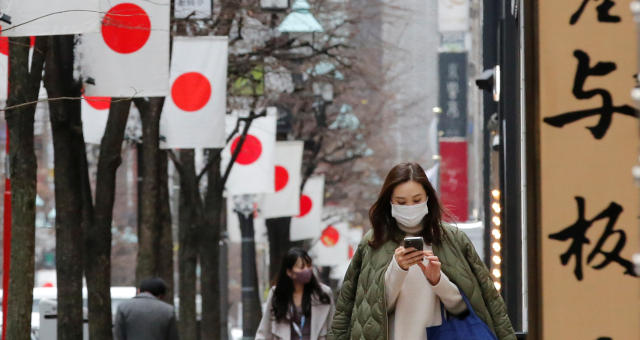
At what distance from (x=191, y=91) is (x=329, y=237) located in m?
28.4

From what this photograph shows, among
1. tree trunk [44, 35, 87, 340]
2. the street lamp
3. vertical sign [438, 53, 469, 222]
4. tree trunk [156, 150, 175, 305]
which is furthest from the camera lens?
vertical sign [438, 53, 469, 222]

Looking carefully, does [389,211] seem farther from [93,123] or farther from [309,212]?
[309,212]

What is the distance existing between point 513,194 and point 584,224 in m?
8.20

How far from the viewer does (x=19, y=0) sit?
1107 cm

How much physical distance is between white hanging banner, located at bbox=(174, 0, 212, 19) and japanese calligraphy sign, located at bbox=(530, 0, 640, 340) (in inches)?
585

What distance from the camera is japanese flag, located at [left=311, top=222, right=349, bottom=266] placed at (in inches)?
1781

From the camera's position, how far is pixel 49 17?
36.2 ft

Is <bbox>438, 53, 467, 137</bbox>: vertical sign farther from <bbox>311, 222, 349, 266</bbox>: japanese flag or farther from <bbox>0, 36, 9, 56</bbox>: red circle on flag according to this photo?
<bbox>0, 36, 9, 56</bbox>: red circle on flag

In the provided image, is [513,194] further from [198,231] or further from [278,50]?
[198,231]

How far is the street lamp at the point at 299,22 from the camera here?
23703 millimetres

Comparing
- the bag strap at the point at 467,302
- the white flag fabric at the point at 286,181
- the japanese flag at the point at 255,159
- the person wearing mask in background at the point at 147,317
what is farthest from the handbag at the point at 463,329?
the white flag fabric at the point at 286,181

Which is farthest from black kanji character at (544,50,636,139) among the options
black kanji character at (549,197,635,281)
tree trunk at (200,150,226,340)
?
tree trunk at (200,150,226,340)

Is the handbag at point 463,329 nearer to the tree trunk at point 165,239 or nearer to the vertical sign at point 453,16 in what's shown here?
the tree trunk at point 165,239

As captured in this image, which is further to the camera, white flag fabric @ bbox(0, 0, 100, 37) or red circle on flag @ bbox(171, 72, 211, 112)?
red circle on flag @ bbox(171, 72, 211, 112)
